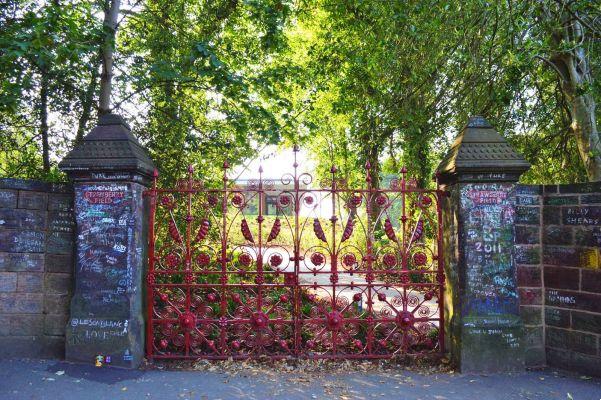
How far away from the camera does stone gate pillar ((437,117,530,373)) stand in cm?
451

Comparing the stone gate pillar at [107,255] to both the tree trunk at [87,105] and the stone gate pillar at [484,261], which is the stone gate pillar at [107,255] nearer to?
the tree trunk at [87,105]

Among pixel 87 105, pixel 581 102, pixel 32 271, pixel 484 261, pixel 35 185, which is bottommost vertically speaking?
pixel 32 271

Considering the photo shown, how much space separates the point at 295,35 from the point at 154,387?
14.2 meters

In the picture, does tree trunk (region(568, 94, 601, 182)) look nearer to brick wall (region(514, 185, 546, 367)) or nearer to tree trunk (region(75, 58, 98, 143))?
brick wall (region(514, 185, 546, 367))

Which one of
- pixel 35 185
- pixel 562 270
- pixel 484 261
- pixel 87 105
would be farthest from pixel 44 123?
pixel 562 270

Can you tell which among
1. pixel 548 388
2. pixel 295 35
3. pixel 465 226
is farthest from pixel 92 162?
pixel 295 35

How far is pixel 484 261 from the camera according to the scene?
15.2ft

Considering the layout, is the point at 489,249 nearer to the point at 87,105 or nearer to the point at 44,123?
the point at 87,105

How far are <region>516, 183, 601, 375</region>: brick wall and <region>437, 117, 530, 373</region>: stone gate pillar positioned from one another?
30cm

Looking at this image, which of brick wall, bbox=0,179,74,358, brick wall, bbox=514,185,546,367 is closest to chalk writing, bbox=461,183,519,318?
brick wall, bbox=514,185,546,367

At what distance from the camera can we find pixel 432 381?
14.3ft

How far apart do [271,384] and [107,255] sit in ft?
7.27

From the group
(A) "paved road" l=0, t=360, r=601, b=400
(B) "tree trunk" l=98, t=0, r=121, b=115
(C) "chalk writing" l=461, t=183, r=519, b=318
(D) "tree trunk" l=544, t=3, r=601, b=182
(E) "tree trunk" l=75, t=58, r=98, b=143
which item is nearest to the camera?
(A) "paved road" l=0, t=360, r=601, b=400

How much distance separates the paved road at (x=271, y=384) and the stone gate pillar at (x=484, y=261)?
0.84 feet
